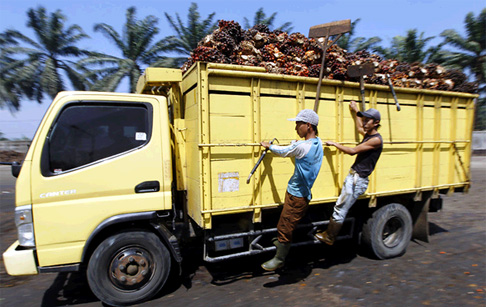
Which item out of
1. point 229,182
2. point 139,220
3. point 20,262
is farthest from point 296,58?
point 20,262

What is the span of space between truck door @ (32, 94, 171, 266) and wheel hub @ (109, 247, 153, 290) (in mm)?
414

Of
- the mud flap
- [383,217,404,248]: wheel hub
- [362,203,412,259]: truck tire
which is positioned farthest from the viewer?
the mud flap

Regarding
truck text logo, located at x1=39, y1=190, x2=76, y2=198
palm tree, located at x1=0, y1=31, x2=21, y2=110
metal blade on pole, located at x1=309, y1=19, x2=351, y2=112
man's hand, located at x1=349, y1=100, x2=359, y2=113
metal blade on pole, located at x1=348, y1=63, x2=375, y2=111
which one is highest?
palm tree, located at x1=0, y1=31, x2=21, y2=110

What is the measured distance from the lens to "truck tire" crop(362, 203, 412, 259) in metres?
4.50

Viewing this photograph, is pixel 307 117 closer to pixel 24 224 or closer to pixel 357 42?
pixel 24 224

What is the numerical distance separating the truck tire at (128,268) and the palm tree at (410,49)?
18.4 m

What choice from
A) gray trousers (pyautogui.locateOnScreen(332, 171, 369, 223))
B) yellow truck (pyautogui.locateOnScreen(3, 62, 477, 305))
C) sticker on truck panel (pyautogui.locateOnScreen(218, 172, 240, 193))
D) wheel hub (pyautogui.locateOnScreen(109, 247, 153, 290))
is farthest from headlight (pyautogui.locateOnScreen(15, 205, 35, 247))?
gray trousers (pyautogui.locateOnScreen(332, 171, 369, 223))

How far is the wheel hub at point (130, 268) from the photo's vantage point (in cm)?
333

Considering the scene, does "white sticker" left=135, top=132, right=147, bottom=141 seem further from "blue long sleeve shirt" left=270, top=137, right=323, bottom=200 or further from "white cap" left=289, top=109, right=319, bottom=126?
"white cap" left=289, top=109, right=319, bottom=126

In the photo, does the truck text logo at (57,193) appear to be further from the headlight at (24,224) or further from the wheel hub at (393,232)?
the wheel hub at (393,232)

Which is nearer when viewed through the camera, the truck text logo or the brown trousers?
the truck text logo

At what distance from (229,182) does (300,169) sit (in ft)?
2.78

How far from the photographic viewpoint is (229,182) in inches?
139

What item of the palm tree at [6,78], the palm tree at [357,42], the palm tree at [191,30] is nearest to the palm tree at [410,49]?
the palm tree at [357,42]
